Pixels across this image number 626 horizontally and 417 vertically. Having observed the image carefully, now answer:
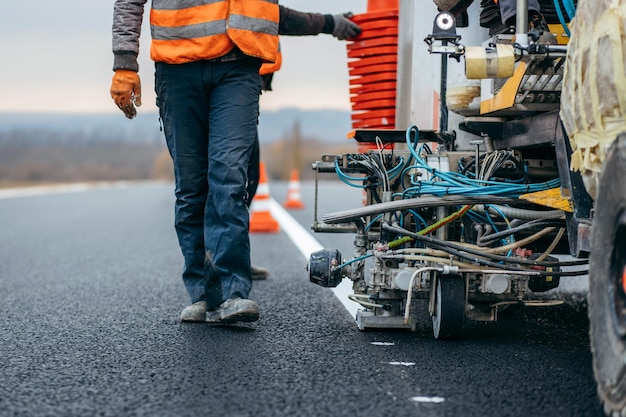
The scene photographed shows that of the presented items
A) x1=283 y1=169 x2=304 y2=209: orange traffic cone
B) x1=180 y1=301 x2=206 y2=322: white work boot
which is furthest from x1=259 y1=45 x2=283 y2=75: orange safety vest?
x1=283 y1=169 x2=304 y2=209: orange traffic cone

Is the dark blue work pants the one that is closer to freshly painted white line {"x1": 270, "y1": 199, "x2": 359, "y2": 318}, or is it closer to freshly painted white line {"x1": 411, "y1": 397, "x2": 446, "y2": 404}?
freshly painted white line {"x1": 270, "y1": 199, "x2": 359, "y2": 318}

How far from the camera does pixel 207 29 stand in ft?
14.5

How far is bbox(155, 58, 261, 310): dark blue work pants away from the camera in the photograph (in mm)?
4441

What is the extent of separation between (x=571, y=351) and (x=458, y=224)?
897mm

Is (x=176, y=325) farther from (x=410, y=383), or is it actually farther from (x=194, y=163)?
(x=410, y=383)

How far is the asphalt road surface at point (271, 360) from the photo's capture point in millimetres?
2855

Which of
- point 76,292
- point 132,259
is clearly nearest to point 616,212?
point 76,292

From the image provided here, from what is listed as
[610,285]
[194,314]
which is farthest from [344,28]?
[610,285]

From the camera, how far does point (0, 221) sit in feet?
44.1

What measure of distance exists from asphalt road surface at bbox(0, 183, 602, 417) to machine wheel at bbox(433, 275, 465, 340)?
70mm

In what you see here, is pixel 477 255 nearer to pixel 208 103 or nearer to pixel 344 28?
pixel 208 103

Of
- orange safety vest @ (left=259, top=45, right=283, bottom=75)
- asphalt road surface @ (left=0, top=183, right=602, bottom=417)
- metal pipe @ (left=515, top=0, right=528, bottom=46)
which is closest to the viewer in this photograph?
asphalt road surface @ (left=0, top=183, right=602, bottom=417)

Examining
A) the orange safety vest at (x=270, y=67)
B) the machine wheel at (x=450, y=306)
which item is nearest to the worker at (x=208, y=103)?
the machine wheel at (x=450, y=306)

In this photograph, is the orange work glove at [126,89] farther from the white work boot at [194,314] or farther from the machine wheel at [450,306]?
the machine wheel at [450,306]
